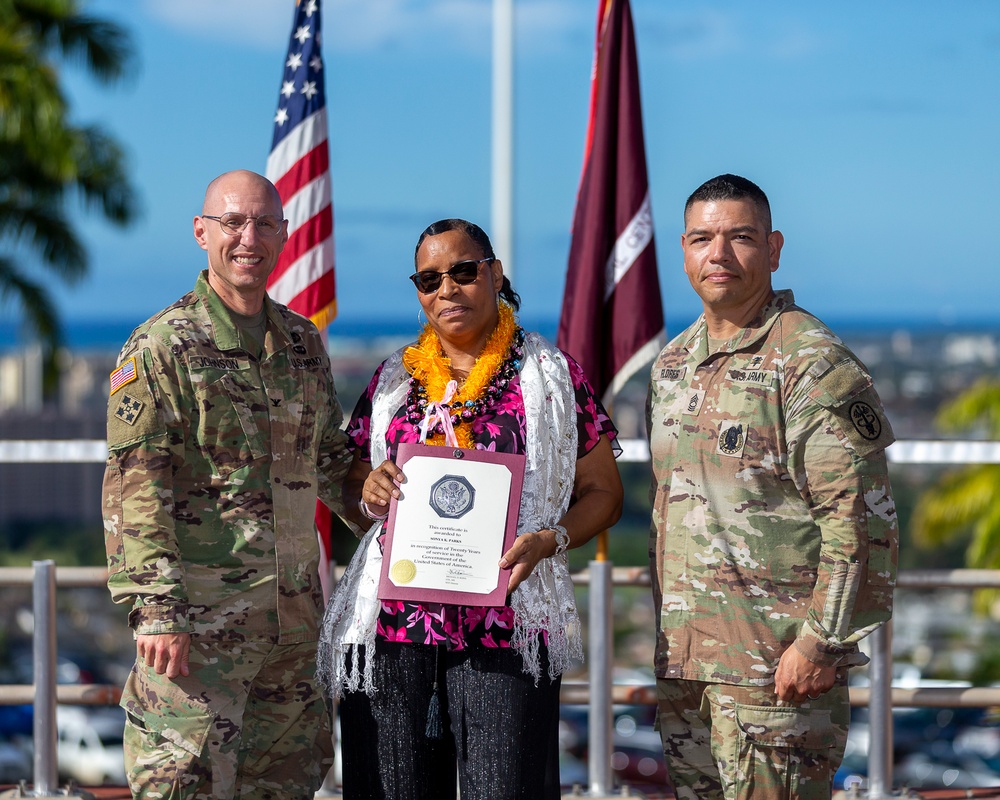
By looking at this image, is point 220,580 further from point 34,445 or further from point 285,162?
point 285,162

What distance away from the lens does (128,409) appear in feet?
11.2

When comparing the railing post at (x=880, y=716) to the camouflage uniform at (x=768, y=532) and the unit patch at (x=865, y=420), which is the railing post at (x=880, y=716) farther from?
the unit patch at (x=865, y=420)

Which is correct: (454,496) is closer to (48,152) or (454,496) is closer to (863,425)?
(863,425)

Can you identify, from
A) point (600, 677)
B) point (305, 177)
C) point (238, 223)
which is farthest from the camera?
point (305, 177)

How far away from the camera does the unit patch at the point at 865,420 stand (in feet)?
10.5

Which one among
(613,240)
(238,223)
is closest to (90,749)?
(613,240)

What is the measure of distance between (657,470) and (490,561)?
55 cm

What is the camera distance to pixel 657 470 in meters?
3.57

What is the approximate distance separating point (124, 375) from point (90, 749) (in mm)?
29699

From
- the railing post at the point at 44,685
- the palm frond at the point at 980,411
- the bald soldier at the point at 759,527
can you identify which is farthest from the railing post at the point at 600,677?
the palm frond at the point at 980,411

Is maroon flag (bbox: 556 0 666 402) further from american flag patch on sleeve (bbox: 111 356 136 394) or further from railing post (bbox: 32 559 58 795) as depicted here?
american flag patch on sleeve (bbox: 111 356 136 394)

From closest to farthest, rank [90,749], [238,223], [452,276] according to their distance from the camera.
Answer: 1. [452,276]
2. [238,223]
3. [90,749]

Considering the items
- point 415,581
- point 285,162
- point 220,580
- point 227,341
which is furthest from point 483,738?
point 285,162

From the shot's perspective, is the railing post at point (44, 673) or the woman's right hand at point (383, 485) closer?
the woman's right hand at point (383, 485)
